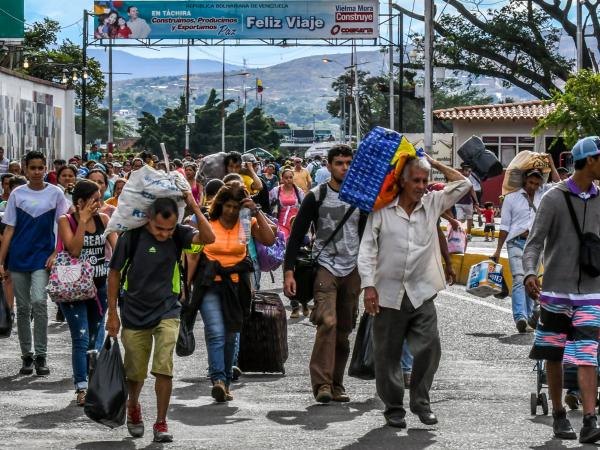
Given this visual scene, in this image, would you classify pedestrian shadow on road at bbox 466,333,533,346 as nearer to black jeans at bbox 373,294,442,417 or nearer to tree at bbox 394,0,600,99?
black jeans at bbox 373,294,442,417

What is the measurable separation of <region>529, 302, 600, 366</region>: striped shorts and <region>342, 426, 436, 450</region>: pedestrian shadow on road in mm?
815

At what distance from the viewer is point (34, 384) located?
36.4ft

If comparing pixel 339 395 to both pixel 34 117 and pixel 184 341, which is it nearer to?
pixel 184 341

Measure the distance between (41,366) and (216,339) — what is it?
1974mm

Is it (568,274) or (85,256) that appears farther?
(85,256)

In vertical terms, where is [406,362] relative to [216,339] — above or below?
below

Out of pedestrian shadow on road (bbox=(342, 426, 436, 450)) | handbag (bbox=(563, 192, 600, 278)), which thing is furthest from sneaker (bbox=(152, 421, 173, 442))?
handbag (bbox=(563, 192, 600, 278))

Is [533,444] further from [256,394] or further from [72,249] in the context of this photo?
[72,249]

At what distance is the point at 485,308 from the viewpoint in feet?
57.4

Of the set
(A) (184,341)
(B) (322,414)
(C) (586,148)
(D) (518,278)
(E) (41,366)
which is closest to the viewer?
(C) (586,148)

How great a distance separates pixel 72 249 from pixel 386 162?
8.51 feet

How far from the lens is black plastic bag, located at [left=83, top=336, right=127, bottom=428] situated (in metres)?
8.41

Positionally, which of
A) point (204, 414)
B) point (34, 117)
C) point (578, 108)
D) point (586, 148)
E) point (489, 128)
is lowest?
point (204, 414)

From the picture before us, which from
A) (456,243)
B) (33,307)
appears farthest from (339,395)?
(456,243)
